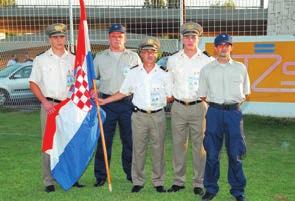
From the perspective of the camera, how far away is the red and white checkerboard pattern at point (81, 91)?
6.16m

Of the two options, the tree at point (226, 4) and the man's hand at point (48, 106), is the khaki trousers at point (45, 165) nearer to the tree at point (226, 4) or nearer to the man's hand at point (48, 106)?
the man's hand at point (48, 106)

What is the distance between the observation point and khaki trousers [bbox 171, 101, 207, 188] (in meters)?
6.02

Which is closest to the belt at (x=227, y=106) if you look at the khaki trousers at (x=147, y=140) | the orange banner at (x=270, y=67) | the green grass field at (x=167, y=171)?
the khaki trousers at (x=147, y=140)

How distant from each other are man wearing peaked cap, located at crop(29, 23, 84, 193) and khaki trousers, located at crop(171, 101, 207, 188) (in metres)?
1.38

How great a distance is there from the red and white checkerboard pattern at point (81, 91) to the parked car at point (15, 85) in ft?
30.2

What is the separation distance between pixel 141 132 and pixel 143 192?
758mm

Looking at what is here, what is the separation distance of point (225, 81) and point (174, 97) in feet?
2.39

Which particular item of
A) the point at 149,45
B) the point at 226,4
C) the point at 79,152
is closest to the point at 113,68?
the point at 149,45

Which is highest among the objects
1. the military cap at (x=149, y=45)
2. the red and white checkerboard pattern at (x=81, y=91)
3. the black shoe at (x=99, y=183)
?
the military cap at (x=149, y=45)

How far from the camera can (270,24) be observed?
1170cm

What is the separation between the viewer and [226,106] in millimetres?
5613

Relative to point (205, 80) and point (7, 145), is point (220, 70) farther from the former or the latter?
point (7, 145)

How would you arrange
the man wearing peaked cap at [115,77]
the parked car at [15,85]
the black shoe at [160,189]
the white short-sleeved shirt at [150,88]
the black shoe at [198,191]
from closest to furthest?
the white short-sleeved shirt at [150,88], the black shoe at [198,191], the black shoe at [160,189], the man wearing peaked cap at [115,77], the parked car at [15,85]

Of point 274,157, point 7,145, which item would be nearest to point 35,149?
point 7,145
